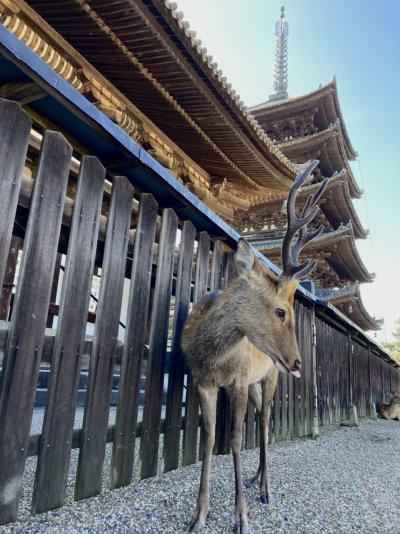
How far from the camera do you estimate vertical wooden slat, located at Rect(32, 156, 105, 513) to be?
1.88 metres

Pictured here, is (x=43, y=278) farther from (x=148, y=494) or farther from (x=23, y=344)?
(x=148, y=494)

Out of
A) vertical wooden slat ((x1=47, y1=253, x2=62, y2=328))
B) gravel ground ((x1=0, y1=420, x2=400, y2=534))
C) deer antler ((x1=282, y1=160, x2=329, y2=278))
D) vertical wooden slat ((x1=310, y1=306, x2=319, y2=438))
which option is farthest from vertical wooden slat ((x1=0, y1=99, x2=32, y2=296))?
vertical wooden slat ((x1=310, y1=306, x2=319, y2=438))

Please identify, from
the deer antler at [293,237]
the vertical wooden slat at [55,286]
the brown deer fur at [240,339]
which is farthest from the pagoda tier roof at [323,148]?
the brown deer fur at [240,339]

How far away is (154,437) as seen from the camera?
2662 mm

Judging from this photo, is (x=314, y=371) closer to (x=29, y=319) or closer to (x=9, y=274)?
(x=9, y=274)

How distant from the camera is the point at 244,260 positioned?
8.48 ft

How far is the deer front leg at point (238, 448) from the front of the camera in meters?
1.93

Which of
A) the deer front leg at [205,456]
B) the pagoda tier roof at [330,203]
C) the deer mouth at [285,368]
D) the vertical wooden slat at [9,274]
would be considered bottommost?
the deer front leg at [205,456]

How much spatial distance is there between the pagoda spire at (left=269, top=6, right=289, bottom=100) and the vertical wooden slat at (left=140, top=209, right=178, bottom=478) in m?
22.4

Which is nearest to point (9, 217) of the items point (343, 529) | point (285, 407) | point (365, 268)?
point (343, 529)

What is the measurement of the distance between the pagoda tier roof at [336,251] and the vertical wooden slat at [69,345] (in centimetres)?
1101

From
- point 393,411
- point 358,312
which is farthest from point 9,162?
point 358,312

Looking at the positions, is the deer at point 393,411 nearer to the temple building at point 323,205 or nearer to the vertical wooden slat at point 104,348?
the temple building at point 323,205

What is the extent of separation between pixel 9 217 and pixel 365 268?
17.3 metres
